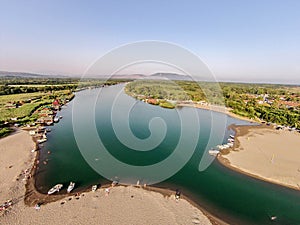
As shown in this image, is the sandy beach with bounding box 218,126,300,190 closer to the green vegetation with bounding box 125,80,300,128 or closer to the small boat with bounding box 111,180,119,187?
the green vegetation with bounding box 125,80,300,128

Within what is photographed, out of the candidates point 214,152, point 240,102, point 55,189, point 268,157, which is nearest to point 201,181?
point 214,152

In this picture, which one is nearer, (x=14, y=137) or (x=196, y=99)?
(x=14, y=137)

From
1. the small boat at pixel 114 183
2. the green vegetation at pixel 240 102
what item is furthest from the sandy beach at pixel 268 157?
the small boat at pixel 114 183

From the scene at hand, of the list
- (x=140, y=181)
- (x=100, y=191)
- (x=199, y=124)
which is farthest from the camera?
(x=199, y=124)

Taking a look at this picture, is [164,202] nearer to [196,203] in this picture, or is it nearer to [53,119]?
[196,203]

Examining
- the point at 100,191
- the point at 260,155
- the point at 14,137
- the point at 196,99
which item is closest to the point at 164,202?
the point at 100,191

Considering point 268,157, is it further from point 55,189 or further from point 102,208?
point 55,189
